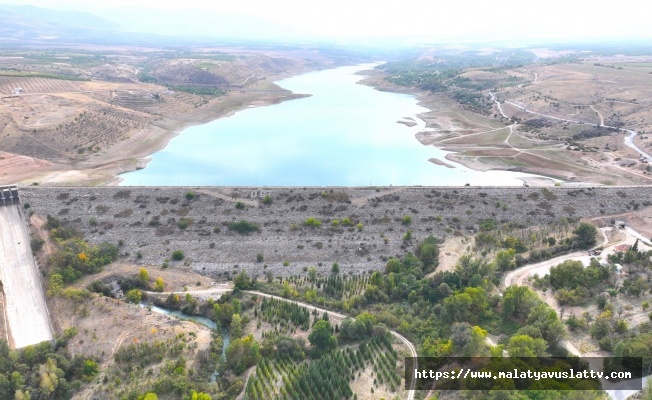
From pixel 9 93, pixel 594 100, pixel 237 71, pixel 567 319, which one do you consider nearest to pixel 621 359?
pixel 567 319

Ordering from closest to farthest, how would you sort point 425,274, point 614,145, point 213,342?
point 213,342, point 425,274, point 614,145

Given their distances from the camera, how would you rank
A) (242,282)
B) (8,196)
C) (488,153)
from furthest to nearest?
1. (488,153)
2. (8,196)
3. (242,282)

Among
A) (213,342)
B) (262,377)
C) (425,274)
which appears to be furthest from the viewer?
(425,274)

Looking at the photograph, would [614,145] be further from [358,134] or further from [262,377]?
[262,377]

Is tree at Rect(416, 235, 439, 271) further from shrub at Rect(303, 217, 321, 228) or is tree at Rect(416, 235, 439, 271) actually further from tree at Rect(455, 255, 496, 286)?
A: shrub at Rect(303, 217, 321, 228)

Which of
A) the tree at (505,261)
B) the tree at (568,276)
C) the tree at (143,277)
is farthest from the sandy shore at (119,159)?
the tree at (568,276)

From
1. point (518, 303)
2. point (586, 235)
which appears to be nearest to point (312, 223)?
point (518, 303)

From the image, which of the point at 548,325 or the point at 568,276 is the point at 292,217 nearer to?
the point at 568,276

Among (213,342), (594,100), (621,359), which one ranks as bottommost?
(213,342)
